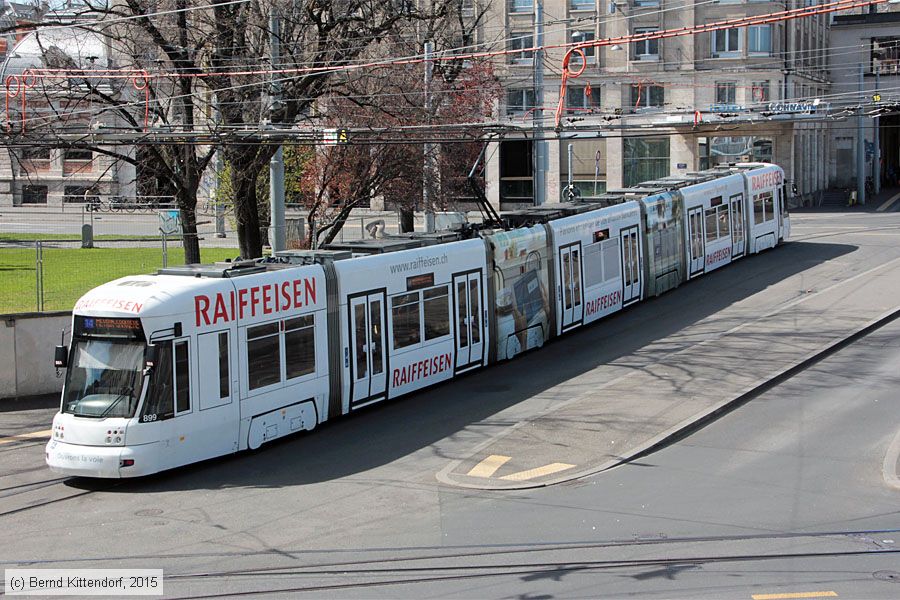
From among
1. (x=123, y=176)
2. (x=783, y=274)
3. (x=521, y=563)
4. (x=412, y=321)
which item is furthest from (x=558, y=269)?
(x=123, y=176)

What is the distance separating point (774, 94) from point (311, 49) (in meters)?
38.0

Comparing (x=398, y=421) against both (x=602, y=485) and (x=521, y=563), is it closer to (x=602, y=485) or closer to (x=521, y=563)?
(x=602, y=485)

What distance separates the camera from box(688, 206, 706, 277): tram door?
1271 inches

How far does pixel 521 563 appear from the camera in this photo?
1159 cm

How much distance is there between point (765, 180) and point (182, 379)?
2572cm

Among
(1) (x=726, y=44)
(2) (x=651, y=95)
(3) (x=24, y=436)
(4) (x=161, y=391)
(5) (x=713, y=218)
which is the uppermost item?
(1) (x=726, y=44)

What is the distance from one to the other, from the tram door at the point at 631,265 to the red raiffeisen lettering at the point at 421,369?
8579 millimetres

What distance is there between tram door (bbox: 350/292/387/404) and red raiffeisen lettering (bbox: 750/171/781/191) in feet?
64.6

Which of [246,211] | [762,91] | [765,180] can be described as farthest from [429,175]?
[762,91]

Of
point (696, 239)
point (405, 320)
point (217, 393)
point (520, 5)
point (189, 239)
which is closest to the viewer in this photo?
point (217, 393)

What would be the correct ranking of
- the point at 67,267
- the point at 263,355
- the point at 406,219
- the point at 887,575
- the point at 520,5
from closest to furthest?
the point at 887,575, the point at 263,355, the point at 67,267, the point at 406,219, the point at 520,5

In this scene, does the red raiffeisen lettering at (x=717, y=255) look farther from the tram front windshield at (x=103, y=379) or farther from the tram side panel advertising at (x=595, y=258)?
the tram front windshield at (x=103, y=379)

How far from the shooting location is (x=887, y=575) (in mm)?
11039

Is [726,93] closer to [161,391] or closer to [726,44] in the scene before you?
[726,44]
